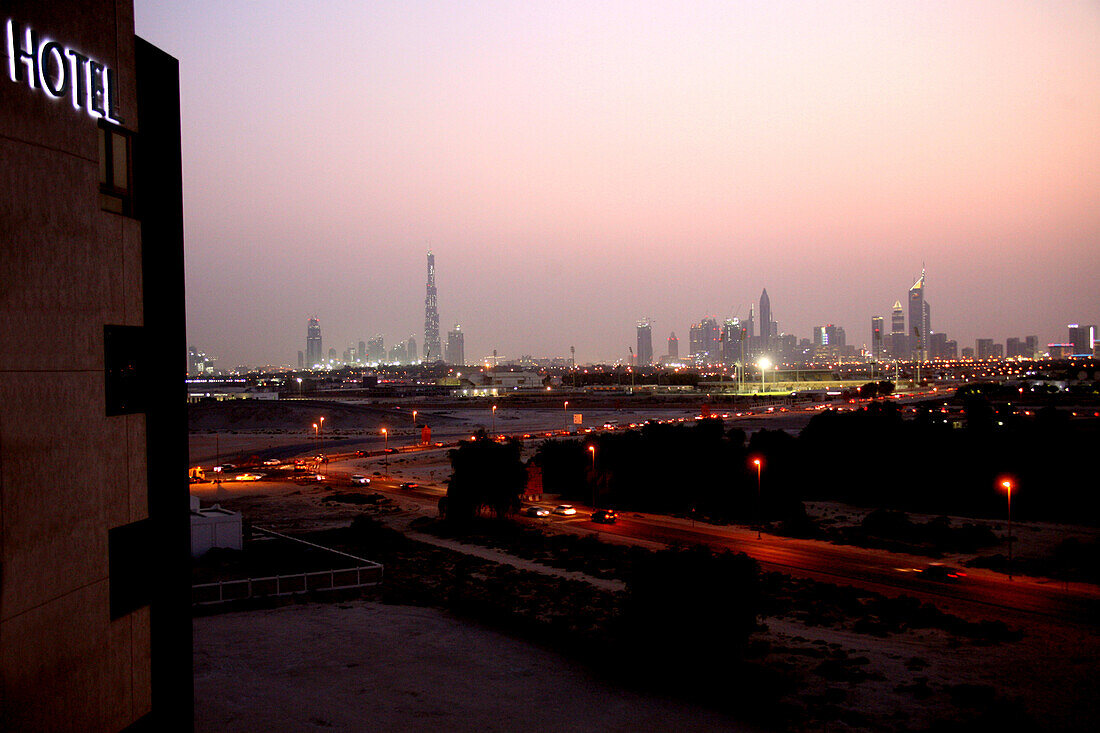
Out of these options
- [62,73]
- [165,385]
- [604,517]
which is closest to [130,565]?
[165,385]

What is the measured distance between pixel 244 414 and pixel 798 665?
9365 cm

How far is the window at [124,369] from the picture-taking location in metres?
7.90

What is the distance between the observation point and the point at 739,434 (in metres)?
47.1

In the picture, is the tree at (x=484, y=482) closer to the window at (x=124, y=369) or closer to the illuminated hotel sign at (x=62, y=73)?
the window at (x=124, y=369)

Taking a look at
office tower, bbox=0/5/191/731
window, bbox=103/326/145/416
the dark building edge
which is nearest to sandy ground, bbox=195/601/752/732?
the dark building edge

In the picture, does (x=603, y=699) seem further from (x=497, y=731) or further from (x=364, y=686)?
(x=364, y=686)

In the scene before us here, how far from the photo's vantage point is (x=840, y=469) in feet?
137

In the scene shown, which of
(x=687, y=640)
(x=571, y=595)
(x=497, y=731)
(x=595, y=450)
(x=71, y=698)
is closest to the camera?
(x=71, y=698)

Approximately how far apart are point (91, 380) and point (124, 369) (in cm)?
53

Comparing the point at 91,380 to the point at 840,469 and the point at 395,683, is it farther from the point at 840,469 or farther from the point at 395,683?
the point at 840,469

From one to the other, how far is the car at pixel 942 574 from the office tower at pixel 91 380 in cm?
2103

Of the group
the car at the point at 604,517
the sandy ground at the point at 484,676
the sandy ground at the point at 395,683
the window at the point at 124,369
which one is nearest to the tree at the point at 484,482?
the car at the point at 604,517

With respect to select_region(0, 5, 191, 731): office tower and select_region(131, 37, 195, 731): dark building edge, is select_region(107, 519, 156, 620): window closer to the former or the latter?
select_region(0, 5, 191, 731): office tower

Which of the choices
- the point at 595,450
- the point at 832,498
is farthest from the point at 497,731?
the point at 832,498
